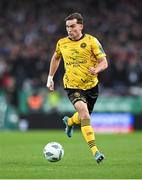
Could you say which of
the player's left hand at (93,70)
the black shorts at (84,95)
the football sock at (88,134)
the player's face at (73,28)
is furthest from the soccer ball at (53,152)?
the player's face at (73,28)

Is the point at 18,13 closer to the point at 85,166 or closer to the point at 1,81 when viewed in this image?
the point at 1,81

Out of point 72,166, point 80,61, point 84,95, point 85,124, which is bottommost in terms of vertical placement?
point 72,166

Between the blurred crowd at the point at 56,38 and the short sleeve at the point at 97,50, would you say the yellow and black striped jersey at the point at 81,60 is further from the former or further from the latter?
the blurred crowd at the point at 56,38

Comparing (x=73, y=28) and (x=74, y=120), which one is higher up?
(x=73, y=28)

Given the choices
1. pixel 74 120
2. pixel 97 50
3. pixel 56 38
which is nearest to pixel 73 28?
pixel 97 50

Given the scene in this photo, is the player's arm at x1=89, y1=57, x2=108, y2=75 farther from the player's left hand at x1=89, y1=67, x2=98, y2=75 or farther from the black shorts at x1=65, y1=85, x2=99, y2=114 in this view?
the black shorts at x1=65, y1=85, x2=99, y2=114

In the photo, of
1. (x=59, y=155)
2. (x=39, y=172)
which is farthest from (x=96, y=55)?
(x=39, y=172)

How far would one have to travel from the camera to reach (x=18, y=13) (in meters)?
29.7

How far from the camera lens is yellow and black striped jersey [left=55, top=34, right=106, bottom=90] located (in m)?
11.2

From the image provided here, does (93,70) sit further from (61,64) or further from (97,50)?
(61,64)

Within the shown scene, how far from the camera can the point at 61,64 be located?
Result: 79.5 ft

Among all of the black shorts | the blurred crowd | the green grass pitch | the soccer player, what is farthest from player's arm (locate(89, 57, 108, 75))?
the blurred crowd

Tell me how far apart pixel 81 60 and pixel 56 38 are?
16750 millimetres

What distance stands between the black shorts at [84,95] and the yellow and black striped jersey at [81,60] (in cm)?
7
